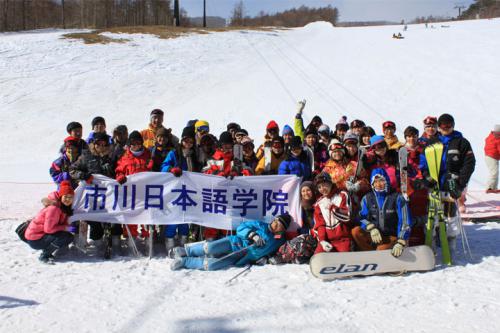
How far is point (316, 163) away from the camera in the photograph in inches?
234

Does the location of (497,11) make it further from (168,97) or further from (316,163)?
(316,163)

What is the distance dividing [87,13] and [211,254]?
79738mm

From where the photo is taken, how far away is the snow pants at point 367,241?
457 centimetres

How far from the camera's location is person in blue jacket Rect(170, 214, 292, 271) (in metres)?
4.69

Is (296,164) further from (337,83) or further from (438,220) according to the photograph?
(337,83)

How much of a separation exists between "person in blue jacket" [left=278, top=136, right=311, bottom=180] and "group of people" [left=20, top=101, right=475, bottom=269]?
0.01 meters

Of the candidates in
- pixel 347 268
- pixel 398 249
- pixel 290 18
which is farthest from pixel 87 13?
pixel 398 249

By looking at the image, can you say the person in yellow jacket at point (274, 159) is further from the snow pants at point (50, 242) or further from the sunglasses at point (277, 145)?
the snow pants at point (50, 242)

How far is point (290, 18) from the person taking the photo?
362ft

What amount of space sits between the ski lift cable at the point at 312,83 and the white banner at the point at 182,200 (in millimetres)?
9683

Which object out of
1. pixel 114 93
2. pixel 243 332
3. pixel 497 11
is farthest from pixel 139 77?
pixel 497 11

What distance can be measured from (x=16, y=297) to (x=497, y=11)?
77.0 meters

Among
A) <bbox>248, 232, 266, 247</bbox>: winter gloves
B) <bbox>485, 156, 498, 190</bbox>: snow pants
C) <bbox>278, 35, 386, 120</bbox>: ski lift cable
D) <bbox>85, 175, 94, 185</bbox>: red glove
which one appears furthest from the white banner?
<bbox>278, 35, 386, 120</bbox>: ski lift cable

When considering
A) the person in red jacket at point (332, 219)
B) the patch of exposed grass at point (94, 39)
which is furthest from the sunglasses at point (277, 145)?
the patch of exposed grass at point (94, 39)
